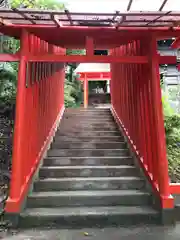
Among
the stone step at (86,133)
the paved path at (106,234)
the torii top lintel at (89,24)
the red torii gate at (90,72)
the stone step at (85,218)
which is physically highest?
the red torii gate at (90,72)

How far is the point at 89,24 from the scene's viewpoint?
13.5 ft

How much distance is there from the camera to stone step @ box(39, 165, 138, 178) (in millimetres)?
5371

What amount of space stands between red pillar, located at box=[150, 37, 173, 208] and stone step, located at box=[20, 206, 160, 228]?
1.34 ft

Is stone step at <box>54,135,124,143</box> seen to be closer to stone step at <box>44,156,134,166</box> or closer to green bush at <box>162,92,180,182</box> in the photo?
stone step at <box>44,156,134,166</box>

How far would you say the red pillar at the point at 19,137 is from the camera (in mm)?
4074

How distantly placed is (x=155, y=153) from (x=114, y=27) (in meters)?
2.31

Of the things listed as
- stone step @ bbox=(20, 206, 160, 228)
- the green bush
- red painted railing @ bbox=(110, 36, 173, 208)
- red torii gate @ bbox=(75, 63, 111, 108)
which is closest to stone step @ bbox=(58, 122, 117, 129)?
red painted railing @ bbox=(110, 36, 173, 208)

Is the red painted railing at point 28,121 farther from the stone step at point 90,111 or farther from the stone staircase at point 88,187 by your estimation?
the stone step at point 90,111

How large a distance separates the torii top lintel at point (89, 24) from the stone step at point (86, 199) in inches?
117

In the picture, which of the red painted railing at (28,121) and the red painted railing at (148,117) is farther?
the red painted railing at (148,117)

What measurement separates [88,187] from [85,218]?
0.96 m

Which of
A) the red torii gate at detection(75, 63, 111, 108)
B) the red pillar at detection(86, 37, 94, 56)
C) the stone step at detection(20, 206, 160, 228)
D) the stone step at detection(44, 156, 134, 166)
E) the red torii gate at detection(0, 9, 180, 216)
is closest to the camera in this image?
the red torii gate at detection(0, 9, 180, 216)

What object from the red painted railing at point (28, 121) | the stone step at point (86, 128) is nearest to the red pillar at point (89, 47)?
the red painted railing at point (28, 121)

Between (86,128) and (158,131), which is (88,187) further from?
(86,128)
